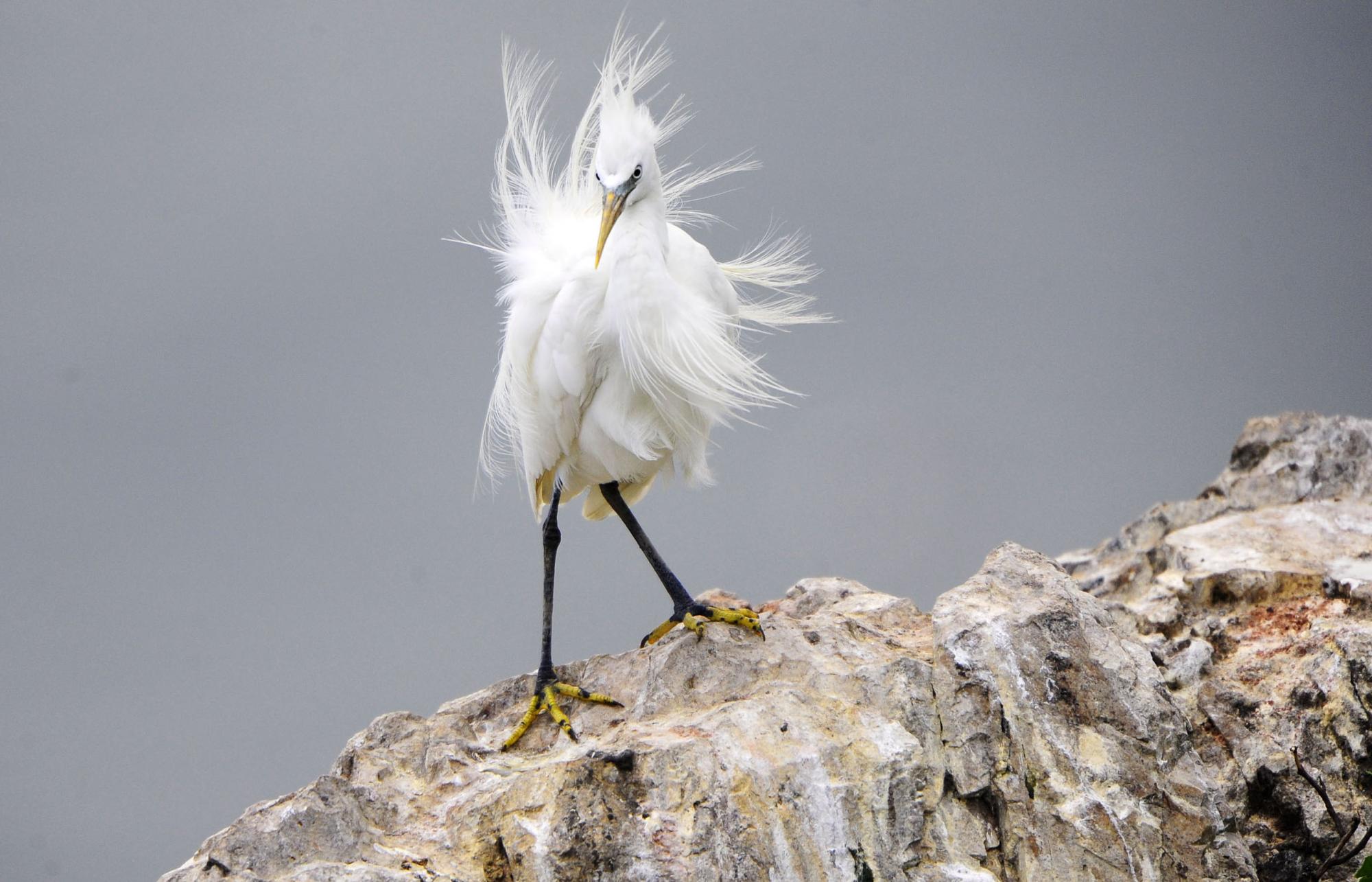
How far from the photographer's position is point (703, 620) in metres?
4.32

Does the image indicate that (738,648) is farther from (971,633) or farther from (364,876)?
(364,876)

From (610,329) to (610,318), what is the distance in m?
0.04

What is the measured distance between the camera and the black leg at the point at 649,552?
4.57 metres

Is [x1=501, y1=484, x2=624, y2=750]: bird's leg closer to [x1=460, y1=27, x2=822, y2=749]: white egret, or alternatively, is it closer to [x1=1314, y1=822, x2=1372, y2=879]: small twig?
[x1=460, y1=27, x2=822, y2=749]: white egret

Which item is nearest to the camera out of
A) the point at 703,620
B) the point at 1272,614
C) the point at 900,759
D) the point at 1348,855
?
the point at 900,759

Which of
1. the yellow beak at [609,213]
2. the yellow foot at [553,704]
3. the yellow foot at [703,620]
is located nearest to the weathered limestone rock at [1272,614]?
the yellow foot at [703,620]

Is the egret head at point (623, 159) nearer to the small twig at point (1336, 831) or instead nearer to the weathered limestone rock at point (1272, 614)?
the weathered limestone rock at point (1272, 614)

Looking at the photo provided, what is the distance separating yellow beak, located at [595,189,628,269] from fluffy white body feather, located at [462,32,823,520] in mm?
19

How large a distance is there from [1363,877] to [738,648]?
191cm

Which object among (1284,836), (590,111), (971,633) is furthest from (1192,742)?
(590,111)

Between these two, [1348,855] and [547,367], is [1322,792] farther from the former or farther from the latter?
[547,367]

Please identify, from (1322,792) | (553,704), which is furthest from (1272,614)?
(553,704)

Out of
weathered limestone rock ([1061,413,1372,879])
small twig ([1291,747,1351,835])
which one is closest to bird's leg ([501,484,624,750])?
weathered limestone rock ([1061,413,1372,879])

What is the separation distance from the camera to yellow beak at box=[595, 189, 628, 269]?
420 cm
